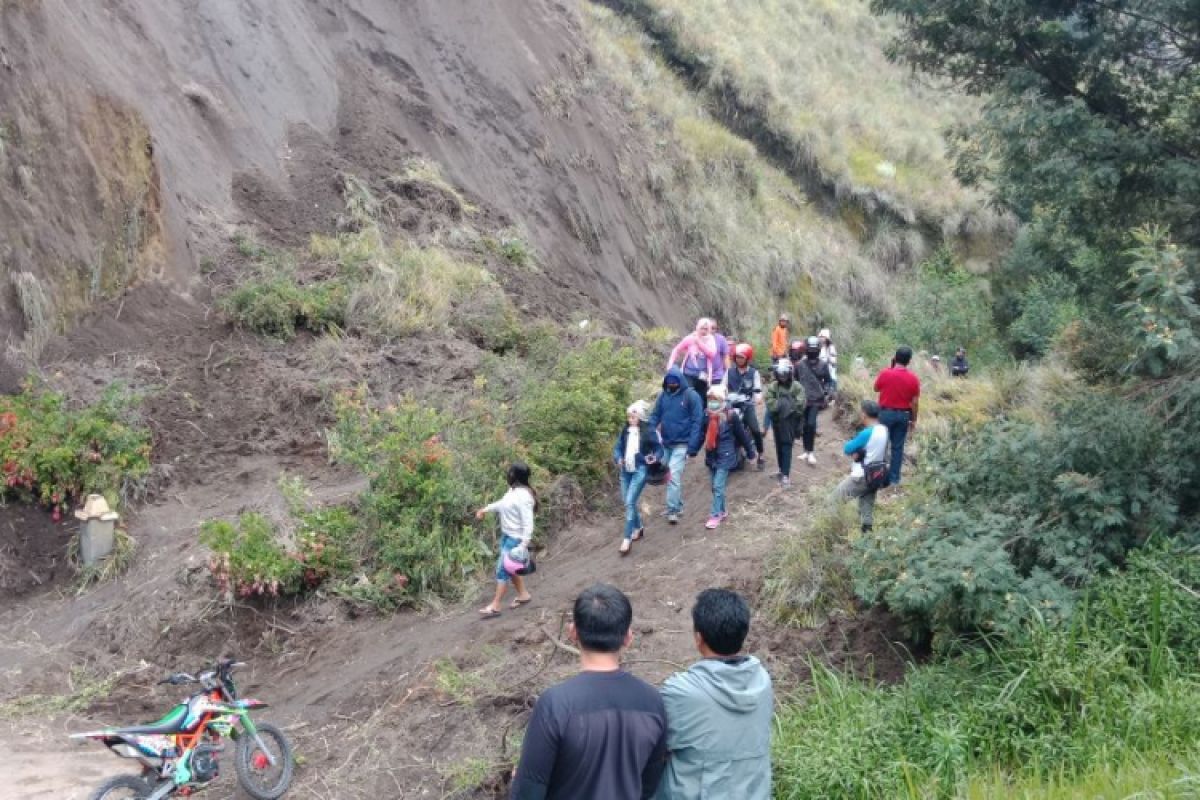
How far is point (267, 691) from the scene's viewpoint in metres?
8.41

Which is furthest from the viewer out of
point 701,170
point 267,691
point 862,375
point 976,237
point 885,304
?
point 976,237

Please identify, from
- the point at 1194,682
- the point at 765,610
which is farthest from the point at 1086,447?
the point at 765,610

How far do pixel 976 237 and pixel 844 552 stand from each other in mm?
26378

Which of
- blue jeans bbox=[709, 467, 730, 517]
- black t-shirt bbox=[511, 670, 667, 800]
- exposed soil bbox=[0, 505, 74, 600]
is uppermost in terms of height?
black t-shirt bbox=[511, 670, 667, 800]

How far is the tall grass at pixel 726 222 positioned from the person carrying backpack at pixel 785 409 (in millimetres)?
10625

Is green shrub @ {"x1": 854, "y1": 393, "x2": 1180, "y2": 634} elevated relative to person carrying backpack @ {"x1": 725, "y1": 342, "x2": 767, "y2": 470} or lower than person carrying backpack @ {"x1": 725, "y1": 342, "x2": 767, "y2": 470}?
elevated

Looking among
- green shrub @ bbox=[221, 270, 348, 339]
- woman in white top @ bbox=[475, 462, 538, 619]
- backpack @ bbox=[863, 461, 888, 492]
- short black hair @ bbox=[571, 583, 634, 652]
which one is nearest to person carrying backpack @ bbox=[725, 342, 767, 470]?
backpack @ bbox=[863, 461, 888, 492]

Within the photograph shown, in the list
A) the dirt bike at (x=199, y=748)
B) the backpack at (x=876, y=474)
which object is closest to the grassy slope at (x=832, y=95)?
the backpack at (x=876, y=474)

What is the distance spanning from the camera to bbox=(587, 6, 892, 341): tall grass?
2291cm

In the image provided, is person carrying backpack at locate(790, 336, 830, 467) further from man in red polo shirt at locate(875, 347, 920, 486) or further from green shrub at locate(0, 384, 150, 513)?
green shrub at locate(0, 384, 150, 513)

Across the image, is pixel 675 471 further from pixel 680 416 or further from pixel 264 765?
pixel 264 765

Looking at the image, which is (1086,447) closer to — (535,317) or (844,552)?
(844,552)

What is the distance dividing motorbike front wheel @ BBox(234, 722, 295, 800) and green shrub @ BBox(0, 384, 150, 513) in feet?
15.1

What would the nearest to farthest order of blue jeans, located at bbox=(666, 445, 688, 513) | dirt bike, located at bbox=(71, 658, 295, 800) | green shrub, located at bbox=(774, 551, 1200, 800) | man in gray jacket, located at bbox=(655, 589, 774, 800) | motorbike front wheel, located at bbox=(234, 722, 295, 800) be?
man in gray jacket, located at bbox=(655, 589, 774, 800) → green shrub, located at bbox=(774, 551, 1200, 800) → dirt bike, located at bbox=(71, 658, 295, 800) → motorbike front wheel, located at bbox=(234, 722, 295, 800) → blue jeans, located at bbox=(666, 445, 688, 513)
